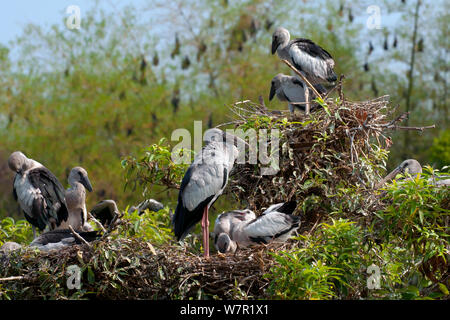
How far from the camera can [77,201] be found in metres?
8.73

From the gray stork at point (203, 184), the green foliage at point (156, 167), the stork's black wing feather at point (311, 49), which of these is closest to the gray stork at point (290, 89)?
the stork's black wing feather at point (311, 49)

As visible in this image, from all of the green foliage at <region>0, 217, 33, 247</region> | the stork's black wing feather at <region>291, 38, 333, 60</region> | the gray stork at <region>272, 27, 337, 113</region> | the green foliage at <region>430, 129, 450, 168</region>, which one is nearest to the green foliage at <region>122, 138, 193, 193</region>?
the green foliage at <region>0, 217, 33, 247</region>

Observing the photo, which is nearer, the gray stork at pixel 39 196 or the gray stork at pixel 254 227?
the gray stork at pixel 254 227

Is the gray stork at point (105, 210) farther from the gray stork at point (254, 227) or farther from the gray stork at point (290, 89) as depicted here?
the gray stork at point (290, 89)

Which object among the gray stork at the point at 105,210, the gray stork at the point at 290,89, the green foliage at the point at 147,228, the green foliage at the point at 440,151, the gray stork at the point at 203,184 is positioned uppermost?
the gray stork at the point at 290,89

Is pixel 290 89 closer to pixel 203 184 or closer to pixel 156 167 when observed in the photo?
pixel 156 167

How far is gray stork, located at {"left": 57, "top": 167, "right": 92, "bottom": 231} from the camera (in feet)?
28.2

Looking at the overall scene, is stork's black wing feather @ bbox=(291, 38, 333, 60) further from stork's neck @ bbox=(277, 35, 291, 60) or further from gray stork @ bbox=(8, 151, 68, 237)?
gray stork @ bbox=(8, 151, 68, 237)

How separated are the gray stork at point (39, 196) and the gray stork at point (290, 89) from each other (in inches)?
131

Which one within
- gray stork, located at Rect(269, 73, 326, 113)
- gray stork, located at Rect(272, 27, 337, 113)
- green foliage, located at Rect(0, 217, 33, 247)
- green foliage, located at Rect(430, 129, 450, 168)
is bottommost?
green foliage, located at Rect(430, 129, 450, 168)

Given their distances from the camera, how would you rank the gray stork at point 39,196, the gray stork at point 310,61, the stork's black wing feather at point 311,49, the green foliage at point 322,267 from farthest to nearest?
the stork's black wing feather at point 311,49, the gray stork at point 310,61, the gray stork at point 39,196, the green foliage at point 322,267

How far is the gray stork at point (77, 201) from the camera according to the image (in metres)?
8.61

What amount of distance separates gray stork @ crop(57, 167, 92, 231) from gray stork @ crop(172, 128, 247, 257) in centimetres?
193
